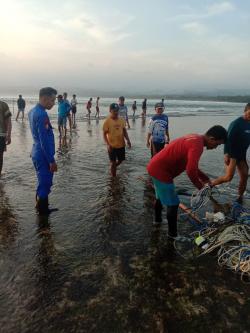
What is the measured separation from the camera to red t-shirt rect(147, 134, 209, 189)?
14.5ft

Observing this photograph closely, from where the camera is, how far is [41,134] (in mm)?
5480

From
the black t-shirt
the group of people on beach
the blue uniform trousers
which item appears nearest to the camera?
the group of people on beach

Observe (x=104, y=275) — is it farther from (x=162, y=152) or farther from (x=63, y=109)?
(x=63, y=109)

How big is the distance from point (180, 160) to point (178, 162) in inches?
2.1

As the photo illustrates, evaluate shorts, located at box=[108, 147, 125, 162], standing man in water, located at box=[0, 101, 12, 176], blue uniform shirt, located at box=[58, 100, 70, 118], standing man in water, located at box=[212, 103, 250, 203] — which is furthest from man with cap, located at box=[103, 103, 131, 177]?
blue uniform shirt, located at box=[58, 100, 70, 118]

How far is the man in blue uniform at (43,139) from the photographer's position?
18.0 feet

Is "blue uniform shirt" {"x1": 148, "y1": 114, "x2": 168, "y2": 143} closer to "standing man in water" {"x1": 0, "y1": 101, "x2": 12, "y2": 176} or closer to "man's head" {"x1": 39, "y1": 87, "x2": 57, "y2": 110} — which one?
"standing man in water" {"x1": 0, "y1": 101, "x2": 12, "y2": 176}

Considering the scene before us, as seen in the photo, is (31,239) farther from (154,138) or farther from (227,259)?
(154,138)

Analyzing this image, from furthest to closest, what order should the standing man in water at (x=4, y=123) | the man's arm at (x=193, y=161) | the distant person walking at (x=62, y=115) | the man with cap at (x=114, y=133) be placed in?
1. the distant person walking at (x=62, y=115)
2. the man with cap at (x=114, y=133)
3. the standing man in water at (x=4, y=123)
4. the man's arm at (x=193, y=161)

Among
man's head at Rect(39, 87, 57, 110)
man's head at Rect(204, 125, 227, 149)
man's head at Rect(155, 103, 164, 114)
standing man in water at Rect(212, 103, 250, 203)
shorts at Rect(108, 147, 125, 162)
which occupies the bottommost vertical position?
shorts at Rect(108, 147, 125, 162)

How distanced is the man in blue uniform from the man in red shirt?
186 cm

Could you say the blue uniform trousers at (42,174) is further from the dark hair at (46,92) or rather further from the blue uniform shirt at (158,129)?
the blue uniform shirt at (158,129)

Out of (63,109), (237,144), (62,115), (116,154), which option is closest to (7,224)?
(116,154)

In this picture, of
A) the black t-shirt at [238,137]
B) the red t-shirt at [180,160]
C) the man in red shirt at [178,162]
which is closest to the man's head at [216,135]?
the man in red shirt at [178,162]
